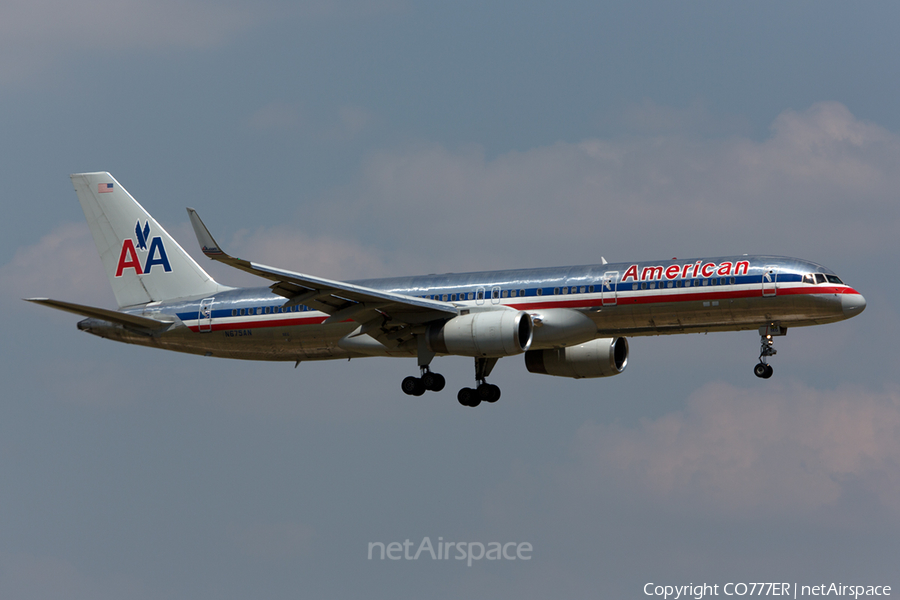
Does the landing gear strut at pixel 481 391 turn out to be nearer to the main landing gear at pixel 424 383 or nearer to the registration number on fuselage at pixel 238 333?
the main landing gear at pixel 424 383

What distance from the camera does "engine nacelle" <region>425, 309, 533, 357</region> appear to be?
152 feet

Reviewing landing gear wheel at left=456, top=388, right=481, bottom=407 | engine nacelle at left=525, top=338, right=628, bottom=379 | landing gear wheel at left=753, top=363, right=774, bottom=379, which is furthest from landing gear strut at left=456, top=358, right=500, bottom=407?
landing gear wheel at left=753, top=363, right=774, bottom=379

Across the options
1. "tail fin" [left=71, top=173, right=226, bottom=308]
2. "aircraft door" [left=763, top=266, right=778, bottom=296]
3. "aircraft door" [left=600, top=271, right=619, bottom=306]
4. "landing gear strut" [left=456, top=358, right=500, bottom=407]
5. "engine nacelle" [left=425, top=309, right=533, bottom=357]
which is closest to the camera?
"aircraft door" [left=763, top=266, right=778, bottom=296]

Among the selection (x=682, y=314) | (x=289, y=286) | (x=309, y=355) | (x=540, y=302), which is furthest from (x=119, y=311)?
(x=682, y=314)

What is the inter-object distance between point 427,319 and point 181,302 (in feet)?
45.0

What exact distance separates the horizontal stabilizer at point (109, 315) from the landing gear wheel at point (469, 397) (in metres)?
13.7

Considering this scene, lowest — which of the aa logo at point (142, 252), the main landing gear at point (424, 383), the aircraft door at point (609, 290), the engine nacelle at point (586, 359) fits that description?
the main landing gear at point (424, 383)

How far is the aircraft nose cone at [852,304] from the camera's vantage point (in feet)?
151

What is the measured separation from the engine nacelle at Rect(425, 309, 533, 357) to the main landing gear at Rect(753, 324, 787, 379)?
8.97m

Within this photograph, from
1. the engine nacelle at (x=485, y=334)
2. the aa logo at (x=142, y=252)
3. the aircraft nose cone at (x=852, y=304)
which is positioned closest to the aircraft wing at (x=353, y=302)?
the engine nacelle at (x=485, y=334)

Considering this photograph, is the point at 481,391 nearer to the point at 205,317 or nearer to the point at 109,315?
the point at 205,317

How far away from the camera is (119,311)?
188 ft

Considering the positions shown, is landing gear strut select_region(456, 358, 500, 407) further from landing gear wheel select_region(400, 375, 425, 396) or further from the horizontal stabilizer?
the horizontal stabilizer

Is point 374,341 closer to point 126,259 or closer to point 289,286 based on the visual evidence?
point 289,286
